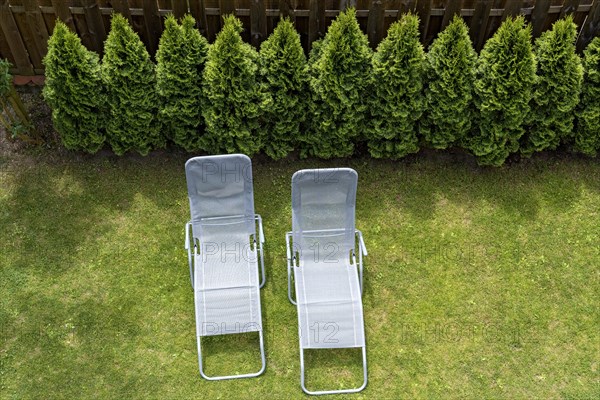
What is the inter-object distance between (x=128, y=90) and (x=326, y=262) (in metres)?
3.08

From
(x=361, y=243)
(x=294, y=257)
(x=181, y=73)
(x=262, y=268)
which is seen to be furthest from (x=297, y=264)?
(x=181, y=73)

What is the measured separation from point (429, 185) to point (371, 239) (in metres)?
1.11

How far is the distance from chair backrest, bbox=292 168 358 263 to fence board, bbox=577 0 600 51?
3.47 metres

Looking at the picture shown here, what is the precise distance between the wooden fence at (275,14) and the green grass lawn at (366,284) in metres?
1.62

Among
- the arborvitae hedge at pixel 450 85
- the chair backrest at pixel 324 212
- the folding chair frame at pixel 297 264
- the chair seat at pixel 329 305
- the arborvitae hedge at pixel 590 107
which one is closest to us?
the folding chair frame at pixel 297 264

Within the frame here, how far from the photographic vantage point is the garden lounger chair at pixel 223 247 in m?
6.87

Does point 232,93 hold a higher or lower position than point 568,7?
lower

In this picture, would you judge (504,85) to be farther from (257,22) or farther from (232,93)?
(232,93)

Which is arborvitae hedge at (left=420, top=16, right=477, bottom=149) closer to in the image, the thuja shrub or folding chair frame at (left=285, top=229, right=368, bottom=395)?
the thuja shrub

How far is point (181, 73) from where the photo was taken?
7320 millimetres

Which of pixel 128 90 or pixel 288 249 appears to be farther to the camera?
pixel 128 90

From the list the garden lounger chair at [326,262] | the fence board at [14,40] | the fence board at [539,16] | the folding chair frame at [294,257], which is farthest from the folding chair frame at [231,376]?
the fence board at [539,16]

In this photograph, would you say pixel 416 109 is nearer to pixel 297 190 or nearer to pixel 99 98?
pixel 297 190

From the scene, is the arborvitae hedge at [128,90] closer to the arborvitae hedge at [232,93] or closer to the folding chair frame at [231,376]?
the arborvitae hedge at [232,93]
